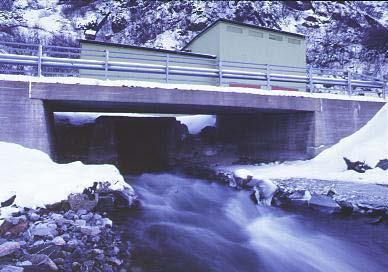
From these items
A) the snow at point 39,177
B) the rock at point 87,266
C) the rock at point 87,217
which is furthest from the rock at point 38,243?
the rock at point 87,217

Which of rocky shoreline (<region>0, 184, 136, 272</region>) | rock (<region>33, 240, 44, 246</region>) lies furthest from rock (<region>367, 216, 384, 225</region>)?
rock (<region>33, 240, 44, 246</region>)

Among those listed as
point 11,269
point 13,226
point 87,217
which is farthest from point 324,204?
point 11,269

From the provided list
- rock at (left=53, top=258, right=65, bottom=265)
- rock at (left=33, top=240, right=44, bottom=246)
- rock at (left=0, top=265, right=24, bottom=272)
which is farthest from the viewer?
rock at (left=33, top=240, right=44, bottom=246)

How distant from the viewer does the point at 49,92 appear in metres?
12.9

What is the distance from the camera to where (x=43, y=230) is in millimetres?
7262

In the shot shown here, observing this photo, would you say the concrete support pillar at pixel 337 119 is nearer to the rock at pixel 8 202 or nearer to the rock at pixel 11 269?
the rock at pixel 8 202

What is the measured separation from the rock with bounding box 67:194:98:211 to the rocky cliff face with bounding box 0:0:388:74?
50.4 m

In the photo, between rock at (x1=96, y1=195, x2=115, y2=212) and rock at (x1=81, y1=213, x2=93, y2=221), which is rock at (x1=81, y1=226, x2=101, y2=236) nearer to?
rock at (x1=81, y1=213, x2=93, y2=221)

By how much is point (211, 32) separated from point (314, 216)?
16.4 metres

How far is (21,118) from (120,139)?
44.0 ft

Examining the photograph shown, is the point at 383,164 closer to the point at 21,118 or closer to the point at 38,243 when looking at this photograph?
the point at 38,243

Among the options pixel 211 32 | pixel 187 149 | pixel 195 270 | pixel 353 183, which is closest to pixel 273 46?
pixel 211 32

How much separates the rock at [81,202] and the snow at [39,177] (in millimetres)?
183

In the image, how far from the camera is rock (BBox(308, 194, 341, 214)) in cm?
1044
